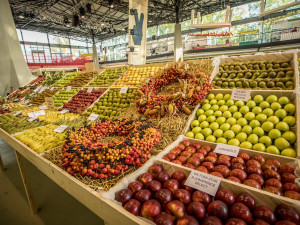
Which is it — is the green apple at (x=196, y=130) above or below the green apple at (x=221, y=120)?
below

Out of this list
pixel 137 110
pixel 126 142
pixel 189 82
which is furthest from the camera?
pixel 137 110

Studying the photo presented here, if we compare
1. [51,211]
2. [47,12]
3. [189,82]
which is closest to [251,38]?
[189,82]

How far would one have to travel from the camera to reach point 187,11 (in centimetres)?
1736

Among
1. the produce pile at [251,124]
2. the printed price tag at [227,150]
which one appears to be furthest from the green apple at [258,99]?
the printed price tag at [227,150]

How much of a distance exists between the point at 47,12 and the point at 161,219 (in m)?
19.8

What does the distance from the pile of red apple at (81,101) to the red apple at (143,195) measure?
2.61m

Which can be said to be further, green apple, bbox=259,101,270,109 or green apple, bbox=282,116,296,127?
green apple, bbox=259,101,270,109

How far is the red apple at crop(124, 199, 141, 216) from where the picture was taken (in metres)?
0.96

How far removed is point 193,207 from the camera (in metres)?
0.92

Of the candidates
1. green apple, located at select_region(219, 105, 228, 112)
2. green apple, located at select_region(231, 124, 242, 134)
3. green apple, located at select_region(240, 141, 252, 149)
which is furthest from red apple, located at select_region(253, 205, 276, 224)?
green apple, located at select_region(219, 105, 228, 112)

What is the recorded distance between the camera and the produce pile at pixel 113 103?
2.88 m

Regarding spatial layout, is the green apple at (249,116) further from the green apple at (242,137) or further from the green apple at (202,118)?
the green apple at (202,118)

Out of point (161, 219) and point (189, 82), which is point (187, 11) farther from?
point (161, 219)

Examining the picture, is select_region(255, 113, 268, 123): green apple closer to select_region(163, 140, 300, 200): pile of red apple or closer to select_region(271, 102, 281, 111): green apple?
select_region(271, 102, 281, 111): green apple
